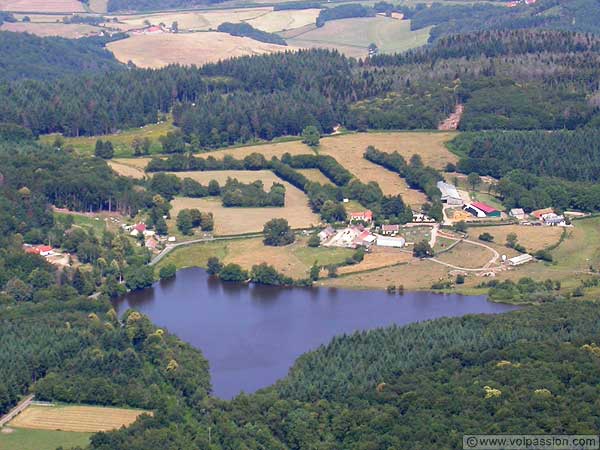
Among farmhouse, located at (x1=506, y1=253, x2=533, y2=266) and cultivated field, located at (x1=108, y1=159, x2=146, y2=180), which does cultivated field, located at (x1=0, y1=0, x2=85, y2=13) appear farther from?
farmhouse, located at (x1=506, y1=253, x2=533, y2=266)

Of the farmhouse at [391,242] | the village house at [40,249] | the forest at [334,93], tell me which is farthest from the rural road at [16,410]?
the forest at [334,93]

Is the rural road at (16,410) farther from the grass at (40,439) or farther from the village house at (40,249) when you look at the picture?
the village house at (40,249)

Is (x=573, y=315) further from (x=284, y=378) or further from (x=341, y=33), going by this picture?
(x=341, y=33)

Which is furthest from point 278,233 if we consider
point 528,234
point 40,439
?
point 40,439

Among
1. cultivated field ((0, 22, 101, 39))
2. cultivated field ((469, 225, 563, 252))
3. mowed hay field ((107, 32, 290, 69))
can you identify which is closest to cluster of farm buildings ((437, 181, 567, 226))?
cultivated field ((469, 225, 563, 252))

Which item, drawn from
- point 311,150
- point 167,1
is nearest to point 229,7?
point 167,1
